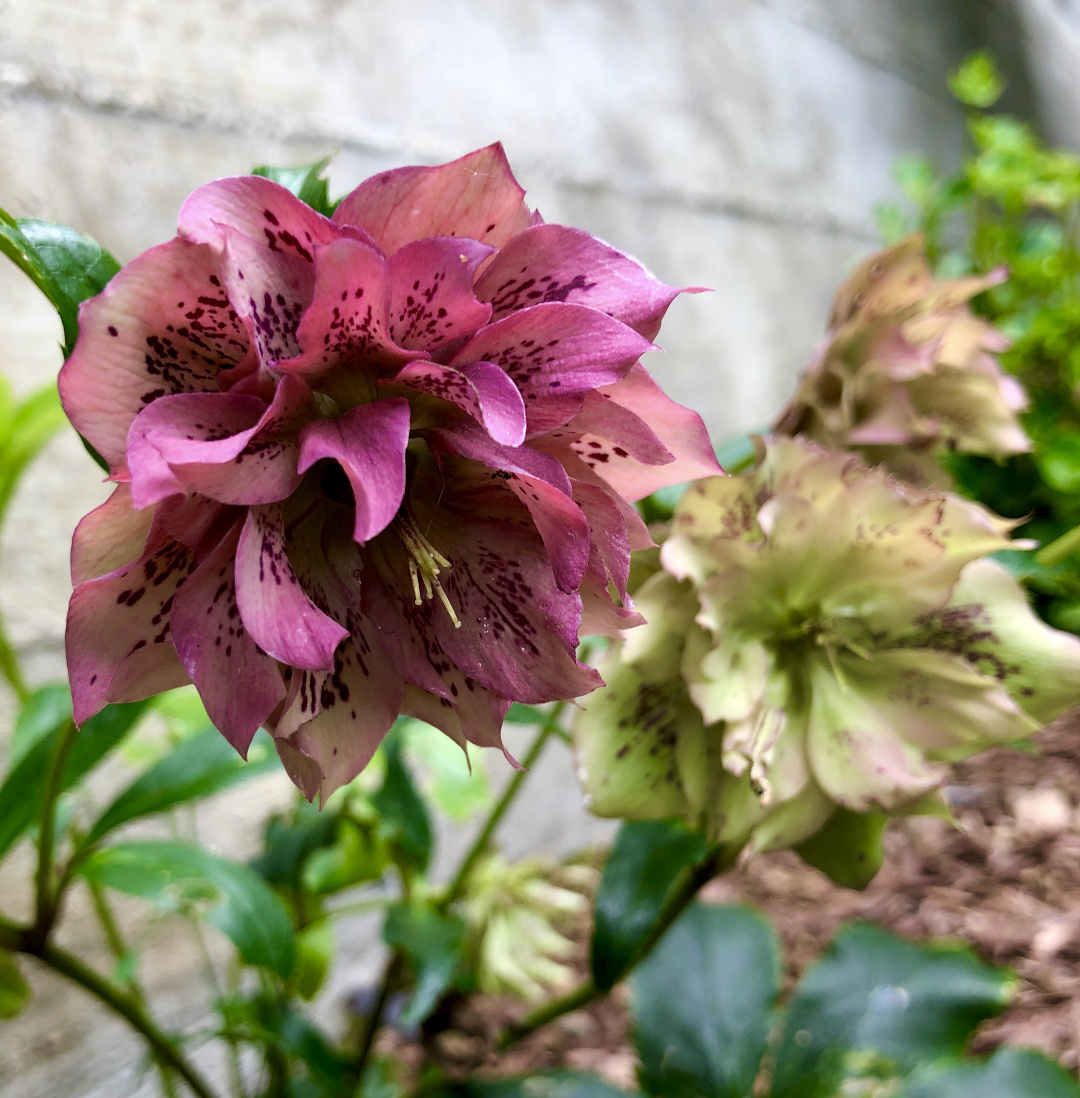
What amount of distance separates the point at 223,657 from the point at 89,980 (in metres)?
0.32

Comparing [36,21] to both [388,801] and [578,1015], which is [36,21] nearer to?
[388,801]

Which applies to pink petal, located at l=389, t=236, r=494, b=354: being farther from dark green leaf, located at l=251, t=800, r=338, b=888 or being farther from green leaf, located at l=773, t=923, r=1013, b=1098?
green leaf, located at l=773, t=923, r=1013, b=1098

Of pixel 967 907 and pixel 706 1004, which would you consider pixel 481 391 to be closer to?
pixel 706 1004

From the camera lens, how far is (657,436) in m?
0.26

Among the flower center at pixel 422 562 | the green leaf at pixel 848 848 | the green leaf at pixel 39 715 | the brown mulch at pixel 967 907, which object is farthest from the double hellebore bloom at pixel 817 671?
the brown mulch at pixel 967 907

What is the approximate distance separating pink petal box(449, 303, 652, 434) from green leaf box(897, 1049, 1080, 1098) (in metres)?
0.62

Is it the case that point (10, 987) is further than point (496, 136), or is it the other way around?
point (496, 136)

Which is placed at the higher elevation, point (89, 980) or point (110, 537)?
point (110, 537)

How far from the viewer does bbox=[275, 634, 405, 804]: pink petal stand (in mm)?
242

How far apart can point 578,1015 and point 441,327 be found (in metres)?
0.94

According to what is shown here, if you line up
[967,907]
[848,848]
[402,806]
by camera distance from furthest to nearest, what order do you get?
[967,907]
[402,806]
[848,848]

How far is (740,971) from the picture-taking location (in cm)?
69

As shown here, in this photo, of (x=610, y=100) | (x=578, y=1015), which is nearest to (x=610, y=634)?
(x=578, y=1015)

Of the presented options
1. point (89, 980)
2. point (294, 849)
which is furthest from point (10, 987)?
point (294, 849)
